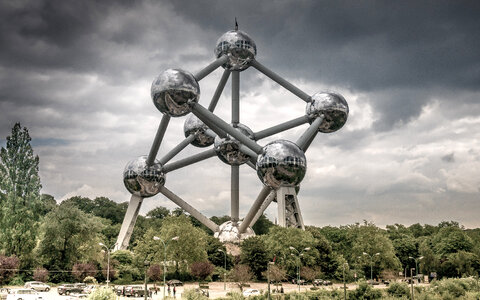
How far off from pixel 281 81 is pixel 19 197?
24198 millimetres

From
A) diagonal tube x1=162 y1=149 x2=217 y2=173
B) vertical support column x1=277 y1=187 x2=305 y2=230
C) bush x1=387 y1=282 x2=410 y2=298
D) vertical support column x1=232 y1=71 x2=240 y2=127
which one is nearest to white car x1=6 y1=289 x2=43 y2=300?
diagonal tube x1=162 y1=149 x2=217 y2=173

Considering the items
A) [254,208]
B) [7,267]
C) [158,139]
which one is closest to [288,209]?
[254,208]

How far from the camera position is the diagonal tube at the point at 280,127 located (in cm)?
4478

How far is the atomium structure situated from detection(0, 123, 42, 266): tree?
947 centimetres

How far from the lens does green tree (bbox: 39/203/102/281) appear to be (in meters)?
40.2

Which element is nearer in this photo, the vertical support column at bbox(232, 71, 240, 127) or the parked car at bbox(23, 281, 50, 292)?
the parked car at bbox(23, 281, 50, 292)

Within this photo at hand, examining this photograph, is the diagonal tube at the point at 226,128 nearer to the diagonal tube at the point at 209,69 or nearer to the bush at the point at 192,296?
the diagonal tube at the point at 209,69

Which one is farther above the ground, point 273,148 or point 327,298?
point 273,148

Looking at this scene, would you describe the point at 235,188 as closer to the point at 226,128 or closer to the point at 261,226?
the point at 226,128

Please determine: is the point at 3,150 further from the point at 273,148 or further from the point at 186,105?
the point at 273,148

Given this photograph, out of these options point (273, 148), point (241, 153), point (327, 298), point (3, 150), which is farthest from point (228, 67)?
point (327, 298)

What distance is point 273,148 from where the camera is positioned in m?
32.5

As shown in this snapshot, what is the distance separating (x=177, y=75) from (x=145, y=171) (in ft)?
47.3

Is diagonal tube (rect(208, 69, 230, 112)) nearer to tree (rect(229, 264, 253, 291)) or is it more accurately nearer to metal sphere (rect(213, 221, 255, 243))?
metal sphere (rect(213, 221, 255, 243))
